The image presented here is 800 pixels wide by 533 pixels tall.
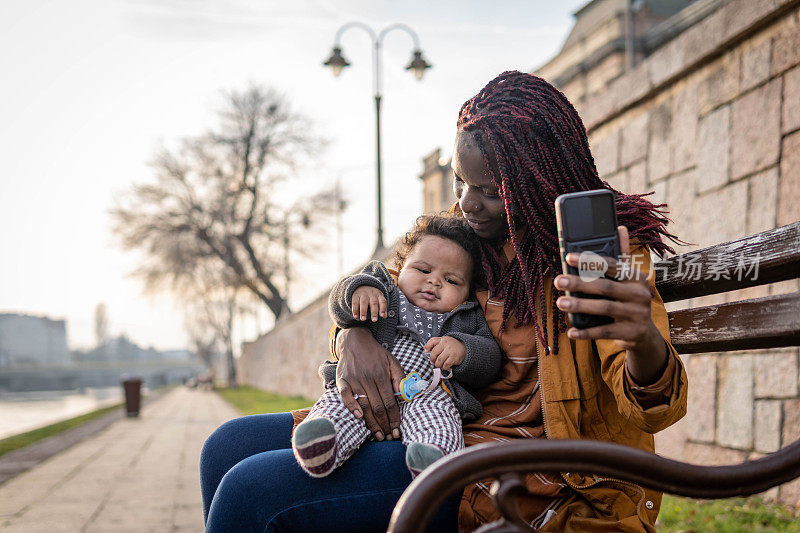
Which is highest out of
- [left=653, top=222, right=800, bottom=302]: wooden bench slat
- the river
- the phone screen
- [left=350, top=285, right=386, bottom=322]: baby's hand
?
the phone screen

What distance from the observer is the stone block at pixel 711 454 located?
378 cm

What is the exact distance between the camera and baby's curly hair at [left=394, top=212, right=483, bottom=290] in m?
1.89

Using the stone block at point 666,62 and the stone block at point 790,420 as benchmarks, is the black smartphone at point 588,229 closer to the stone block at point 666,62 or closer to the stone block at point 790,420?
the stone block at point 790,420

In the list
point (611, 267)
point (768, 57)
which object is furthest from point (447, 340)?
point (768, 57)

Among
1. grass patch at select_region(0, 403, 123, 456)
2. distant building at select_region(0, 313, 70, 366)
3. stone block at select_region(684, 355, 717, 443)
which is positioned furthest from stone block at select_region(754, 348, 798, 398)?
distant building at select_region(0, 313, 70, 366)

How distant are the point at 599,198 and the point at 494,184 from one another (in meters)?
0.60

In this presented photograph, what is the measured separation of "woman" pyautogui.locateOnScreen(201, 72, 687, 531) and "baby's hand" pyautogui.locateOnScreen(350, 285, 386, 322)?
0.07 meters

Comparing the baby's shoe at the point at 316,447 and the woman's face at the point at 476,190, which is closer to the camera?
→ the baby's shoe at the point at 316,447

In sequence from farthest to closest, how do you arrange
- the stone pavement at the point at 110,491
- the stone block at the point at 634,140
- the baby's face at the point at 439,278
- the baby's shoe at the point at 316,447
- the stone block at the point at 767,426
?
the stone block at the point at 634,140, the stone pavement at the point at 110,491, the stone block at the point at 767,426, the baby's face at the point at 439,278, the baby's shoe at the point at 316,447

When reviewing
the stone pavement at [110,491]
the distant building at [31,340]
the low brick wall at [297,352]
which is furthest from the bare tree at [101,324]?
the stone pavement at [110,491]

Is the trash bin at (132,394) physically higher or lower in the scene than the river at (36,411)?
higher

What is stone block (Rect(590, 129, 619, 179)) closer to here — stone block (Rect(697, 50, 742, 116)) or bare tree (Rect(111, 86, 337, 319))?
A: stone block (Rect(697, 50, 742, 116))

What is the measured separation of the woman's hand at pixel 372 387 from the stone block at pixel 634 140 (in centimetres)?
368

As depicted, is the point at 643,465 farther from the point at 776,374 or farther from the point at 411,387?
the point at 776,374
